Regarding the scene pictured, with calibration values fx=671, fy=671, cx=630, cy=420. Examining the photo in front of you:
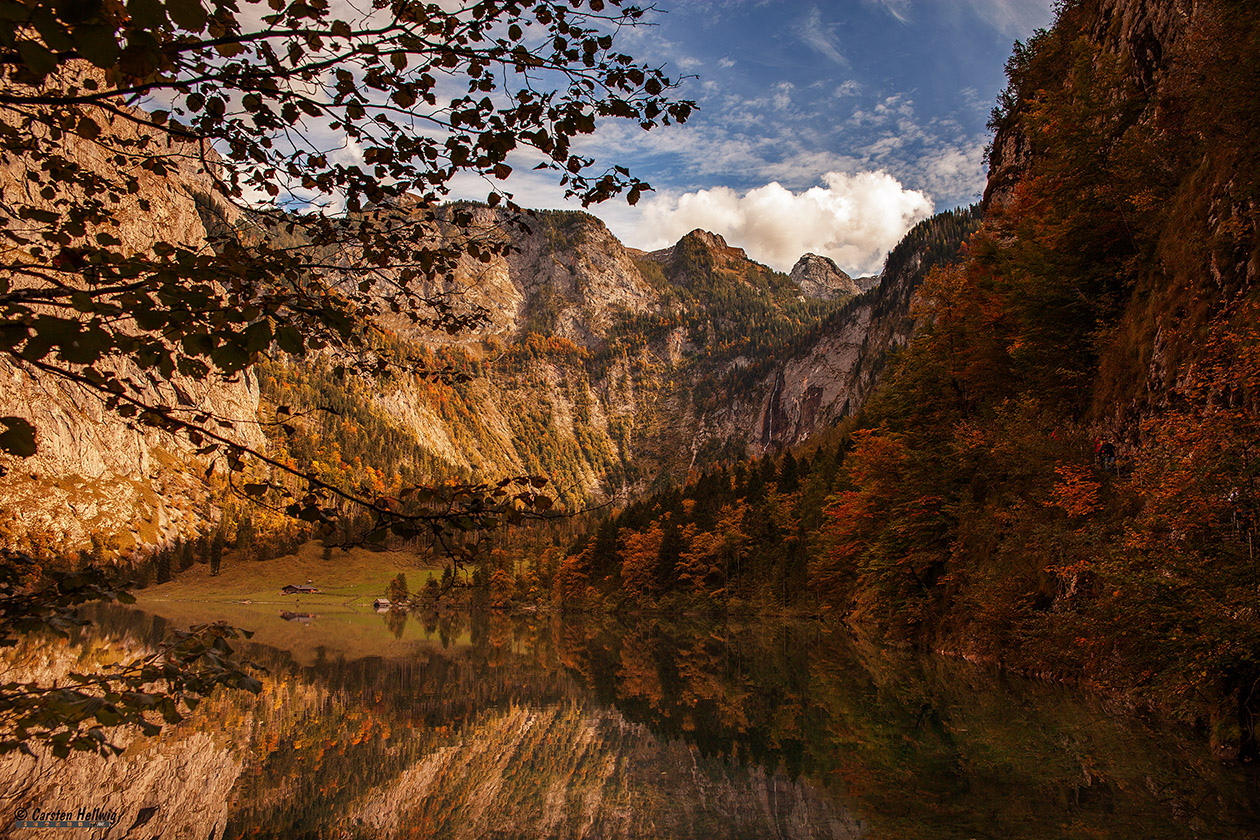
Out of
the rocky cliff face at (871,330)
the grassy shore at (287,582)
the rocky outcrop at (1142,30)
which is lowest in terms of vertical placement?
the grassy shore at (287,582)

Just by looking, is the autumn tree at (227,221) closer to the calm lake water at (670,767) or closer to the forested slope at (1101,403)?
the calm lake water at (670,767)

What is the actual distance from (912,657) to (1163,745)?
46.9 ft

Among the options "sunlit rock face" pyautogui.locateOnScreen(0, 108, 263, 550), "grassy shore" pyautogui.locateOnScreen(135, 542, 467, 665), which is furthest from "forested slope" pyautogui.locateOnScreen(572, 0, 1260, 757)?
"sunlit rock face" pyautogui.locateOnScreen(0, 108, 263, 550)

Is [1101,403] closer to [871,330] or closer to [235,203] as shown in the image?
[235,203]

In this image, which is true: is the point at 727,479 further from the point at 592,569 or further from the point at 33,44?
the point at 33,44

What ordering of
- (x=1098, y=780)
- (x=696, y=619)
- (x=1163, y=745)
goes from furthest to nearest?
1. (x=696, y=619)
2. (x=1163, y=745)
3. (x=1098, y=780)

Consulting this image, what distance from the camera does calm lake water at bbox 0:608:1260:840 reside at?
7758 mm

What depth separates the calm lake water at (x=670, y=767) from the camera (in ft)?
25.5

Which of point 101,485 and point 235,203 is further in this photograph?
point 101,485

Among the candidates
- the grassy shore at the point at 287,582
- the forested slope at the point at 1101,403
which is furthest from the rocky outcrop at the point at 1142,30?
the grassy shore at the point at 287,582

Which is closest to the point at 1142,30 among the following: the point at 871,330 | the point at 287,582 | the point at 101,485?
the point at 871,330

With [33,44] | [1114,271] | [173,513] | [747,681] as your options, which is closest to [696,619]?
[747,681]

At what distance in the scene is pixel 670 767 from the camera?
10711 millimetres

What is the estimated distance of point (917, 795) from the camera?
839cm
